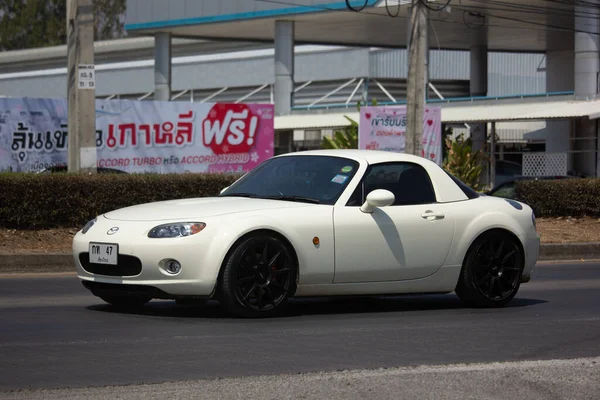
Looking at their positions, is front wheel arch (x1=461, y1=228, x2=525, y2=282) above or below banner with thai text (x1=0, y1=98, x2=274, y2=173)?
below

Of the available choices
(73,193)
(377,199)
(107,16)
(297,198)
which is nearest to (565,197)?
(73,193)

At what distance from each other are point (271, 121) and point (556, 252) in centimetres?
1040

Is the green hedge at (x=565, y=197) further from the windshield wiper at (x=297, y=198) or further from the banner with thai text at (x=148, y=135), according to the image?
the windshield wiper at (x=297, y=198)

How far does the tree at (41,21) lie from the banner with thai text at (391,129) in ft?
253

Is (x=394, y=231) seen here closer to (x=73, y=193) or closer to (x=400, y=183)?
(x=400, y=183)

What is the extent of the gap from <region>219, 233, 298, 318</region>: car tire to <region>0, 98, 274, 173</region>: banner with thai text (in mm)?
15225

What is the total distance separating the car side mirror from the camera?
9211mm

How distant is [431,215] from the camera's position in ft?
32.0

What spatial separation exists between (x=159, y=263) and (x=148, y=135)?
17246 millimetres

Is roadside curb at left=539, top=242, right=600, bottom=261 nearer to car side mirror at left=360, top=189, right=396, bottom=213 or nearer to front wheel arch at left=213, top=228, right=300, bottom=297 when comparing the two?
car side mirror at left=360, top=189, right=396, bottom=213

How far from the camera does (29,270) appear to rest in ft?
46.5

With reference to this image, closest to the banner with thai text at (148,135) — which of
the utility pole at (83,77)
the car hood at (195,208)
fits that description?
the utility pole at (83,77)

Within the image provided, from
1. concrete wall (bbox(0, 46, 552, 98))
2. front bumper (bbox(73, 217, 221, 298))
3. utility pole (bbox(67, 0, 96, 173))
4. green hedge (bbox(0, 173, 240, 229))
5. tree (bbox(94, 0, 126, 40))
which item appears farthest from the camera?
tree (bbox(94, 0, 126, 40))

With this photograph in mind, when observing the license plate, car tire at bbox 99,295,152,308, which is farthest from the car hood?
car tire at bbox 99,295,152,308
